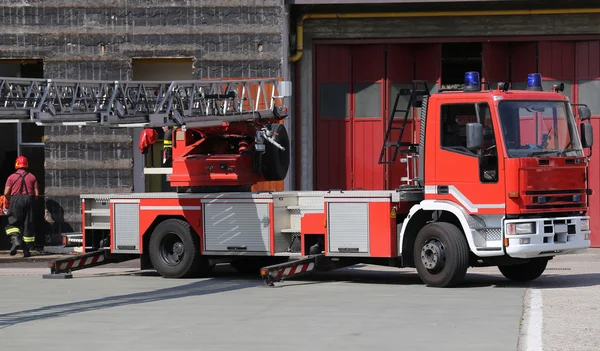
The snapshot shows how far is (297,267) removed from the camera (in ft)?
52.8

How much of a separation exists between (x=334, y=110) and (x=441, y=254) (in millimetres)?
8791

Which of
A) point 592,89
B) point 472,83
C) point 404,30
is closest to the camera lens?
point 472,83

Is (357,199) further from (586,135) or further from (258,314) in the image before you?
(258,314)

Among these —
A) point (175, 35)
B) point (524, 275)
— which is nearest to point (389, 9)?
point (175, 35)

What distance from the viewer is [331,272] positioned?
18.5 metres

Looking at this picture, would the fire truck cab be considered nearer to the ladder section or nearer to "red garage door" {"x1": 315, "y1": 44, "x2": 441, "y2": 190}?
the ladder section

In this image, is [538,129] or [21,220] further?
[21,220]

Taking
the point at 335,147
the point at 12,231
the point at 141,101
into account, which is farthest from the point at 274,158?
the point at 12,231

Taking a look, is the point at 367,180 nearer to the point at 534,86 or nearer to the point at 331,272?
the point at 331,272

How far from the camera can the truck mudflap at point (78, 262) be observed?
17.8 m

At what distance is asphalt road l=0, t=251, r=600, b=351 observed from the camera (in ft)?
34.3

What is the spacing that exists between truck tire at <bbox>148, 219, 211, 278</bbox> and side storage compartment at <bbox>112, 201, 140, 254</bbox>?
356mm

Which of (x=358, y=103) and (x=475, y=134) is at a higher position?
(x=358, y=103)

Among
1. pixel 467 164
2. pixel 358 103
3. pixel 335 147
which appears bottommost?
pixel 467 164
